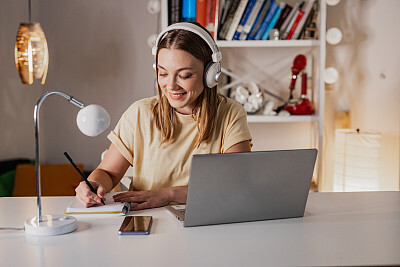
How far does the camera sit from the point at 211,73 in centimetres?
171

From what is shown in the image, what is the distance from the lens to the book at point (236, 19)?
9.82 feet

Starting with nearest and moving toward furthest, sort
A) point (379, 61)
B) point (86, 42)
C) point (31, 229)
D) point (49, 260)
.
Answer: point (49, 260) < point (31, 229) < point (379, 61) < point (86, 42)

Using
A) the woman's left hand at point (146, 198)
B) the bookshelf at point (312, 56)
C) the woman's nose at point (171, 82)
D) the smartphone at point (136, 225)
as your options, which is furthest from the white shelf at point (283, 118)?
the smartphone at point (136, 225)

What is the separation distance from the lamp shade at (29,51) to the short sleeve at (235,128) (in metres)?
1.58

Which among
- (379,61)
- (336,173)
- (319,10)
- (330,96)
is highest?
(319,10)

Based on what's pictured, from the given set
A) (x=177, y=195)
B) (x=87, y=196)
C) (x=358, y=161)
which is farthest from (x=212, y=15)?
(x=87, y=196)

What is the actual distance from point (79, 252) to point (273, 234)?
49cm

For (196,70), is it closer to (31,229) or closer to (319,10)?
(31,229)

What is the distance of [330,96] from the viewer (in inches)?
132

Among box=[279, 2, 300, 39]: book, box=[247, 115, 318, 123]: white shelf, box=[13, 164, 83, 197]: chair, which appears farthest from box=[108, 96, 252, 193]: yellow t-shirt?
box=[13, 164, 83, 197]: chair

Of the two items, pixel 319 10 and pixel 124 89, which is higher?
pixel 319 10

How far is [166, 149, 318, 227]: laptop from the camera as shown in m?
1.24

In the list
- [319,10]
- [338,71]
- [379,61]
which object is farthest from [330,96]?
[319,10]

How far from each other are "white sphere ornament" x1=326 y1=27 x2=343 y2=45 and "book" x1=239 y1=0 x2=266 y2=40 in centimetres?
47
